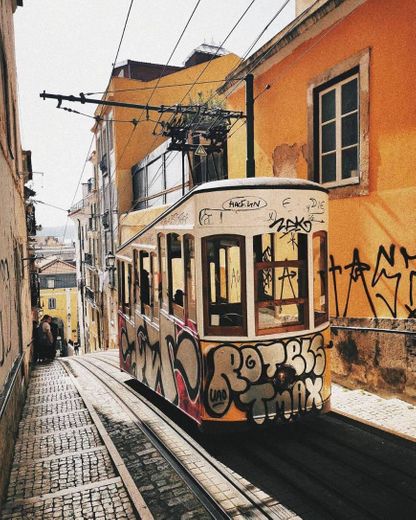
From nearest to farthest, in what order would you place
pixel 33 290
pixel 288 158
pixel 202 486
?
1. pixel 202 486
2. pixel 288 158
3. pixel 33 290

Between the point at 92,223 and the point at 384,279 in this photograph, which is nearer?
the point at 384,279

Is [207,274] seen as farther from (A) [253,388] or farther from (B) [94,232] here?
(B) [94,232]

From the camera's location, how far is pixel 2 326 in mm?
4863

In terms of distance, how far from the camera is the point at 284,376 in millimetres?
4703

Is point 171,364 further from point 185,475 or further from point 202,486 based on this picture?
point 202,486

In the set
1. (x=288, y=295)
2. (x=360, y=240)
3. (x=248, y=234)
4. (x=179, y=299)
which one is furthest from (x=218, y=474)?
(x=360, y=240)

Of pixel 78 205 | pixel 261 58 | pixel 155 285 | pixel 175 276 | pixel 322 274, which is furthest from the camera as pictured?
pixel 78 205

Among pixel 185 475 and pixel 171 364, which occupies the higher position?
pixel 171 364

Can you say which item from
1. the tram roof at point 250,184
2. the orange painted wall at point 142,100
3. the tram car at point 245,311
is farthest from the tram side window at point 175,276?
the orange painted wall at point 142,100

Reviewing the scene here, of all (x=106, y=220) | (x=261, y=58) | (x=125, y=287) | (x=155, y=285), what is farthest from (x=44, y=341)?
(x=106, y=220)

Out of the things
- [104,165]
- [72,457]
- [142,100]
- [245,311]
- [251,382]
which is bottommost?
[72,457]

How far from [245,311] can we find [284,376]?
0.87 metres

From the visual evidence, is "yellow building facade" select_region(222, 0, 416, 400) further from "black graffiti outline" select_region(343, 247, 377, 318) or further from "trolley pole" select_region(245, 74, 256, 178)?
"trolley pole" select_region(245, 74, 256, 178)

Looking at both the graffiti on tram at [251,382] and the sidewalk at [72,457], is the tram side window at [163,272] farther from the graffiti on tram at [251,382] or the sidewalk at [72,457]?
the sidewalk at [72,457]
